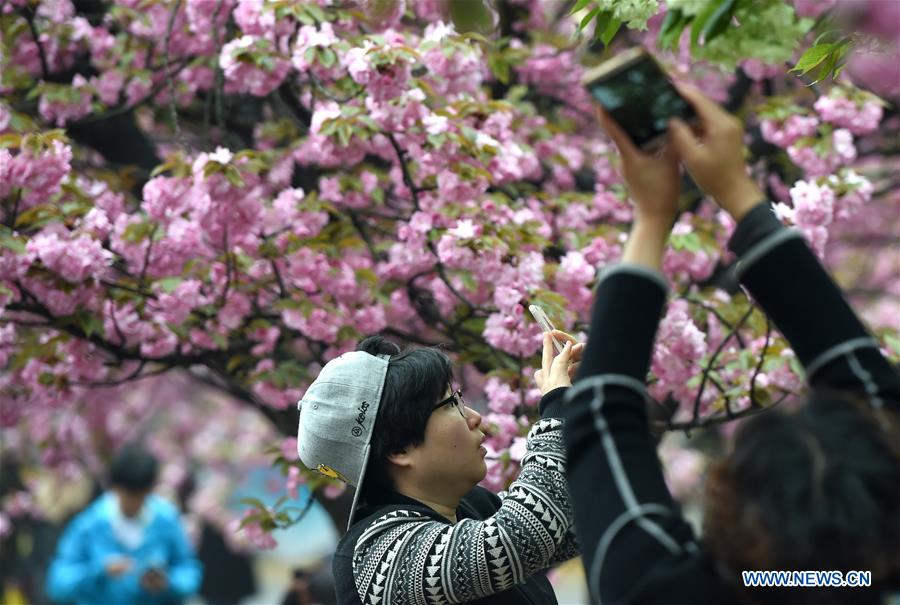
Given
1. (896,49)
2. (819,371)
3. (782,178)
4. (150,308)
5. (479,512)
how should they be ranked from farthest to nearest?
(782,178)
(150,308)
(479,512)
(896,49)
(819,371)

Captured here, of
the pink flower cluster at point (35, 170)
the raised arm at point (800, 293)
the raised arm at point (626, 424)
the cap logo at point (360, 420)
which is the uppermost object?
the raised arm at point (800, 293)

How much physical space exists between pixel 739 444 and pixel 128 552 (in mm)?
4574

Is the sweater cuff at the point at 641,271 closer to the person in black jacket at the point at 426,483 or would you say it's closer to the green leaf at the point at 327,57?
the person in black jacket at the point at 426,483

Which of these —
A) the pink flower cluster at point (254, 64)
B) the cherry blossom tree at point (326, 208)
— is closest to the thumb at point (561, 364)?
the cherry blossom tree at point (326, 208)

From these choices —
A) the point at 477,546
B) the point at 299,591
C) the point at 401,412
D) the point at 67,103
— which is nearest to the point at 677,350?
the point at 401,412

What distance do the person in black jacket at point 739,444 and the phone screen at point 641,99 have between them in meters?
0.02

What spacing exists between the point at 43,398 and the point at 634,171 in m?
3.79

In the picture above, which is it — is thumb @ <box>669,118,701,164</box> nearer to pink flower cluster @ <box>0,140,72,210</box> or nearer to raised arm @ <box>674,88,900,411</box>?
raised arm @ <box>674,88,900,411</box>

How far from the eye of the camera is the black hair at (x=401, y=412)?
2.34 metres

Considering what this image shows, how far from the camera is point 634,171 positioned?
4.71 ft

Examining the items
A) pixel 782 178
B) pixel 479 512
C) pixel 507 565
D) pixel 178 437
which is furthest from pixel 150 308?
pixel 178 437

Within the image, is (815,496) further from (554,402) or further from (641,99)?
(554,402)

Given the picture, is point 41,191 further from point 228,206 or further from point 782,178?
point 782,178

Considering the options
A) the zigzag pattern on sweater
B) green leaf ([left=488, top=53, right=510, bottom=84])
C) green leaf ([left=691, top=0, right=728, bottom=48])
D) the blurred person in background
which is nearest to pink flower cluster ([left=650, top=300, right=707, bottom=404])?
green leaf ([left=488, top=53, right=510, bottom=84])
